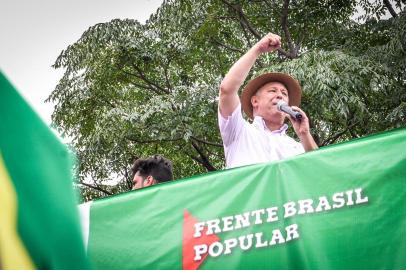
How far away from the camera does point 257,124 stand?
321 cm

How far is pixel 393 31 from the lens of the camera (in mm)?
7582

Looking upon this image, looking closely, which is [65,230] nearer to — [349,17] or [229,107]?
[229,107]

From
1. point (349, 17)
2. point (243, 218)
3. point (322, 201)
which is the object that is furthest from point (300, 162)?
point (349, 17)

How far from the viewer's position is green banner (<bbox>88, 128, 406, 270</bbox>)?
74.7 inches

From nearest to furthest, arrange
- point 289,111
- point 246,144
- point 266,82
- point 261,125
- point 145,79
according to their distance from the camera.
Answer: point 289,111 < point 246,144 < point 261,125 < point 266,82 < point 145,79

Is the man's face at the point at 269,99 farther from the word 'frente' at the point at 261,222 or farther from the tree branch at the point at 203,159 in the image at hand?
the tree branch at the point at 203,159

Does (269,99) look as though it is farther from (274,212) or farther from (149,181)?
(274,212)

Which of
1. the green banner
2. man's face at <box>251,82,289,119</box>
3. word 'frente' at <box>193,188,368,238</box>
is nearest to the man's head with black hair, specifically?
man's face at <box>251,82,289,119</box>

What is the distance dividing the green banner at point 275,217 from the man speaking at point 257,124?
67 centimetres

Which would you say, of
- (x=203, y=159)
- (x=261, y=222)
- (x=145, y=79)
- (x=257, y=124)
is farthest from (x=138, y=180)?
(x=145, y=79)

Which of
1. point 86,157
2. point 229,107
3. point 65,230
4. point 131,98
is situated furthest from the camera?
point 131,98

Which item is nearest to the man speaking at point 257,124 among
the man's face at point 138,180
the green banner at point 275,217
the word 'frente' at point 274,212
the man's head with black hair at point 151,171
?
the green banner at point 275,217

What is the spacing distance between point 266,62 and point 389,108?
8.08ft

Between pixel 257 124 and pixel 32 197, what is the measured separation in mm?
2582
